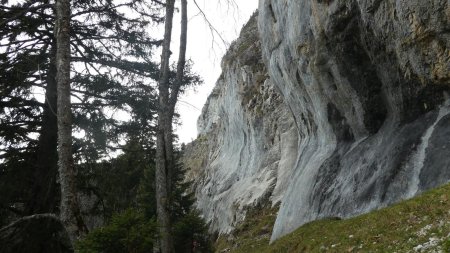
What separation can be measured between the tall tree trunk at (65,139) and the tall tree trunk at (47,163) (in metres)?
1.76

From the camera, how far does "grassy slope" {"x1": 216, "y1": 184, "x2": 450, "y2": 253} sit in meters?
7.57

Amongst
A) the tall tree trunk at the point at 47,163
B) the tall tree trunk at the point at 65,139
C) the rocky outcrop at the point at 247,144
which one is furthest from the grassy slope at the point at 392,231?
the rocky outcrop at the point at 247,144

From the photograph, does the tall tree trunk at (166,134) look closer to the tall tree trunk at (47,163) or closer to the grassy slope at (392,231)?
the tall tree trunk at (47,163)

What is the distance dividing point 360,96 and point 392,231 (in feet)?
25.9

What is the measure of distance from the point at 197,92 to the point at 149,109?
8.25 ft

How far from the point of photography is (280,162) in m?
28.7

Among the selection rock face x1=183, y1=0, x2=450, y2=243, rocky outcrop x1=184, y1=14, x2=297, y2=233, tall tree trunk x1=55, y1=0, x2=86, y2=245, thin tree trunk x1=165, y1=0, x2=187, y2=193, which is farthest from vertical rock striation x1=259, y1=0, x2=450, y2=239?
tall tree trunk x1=55, y1=0, x2=86, y2=245

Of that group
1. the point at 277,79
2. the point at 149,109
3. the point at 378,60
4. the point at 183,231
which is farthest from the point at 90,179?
the point at 277,79

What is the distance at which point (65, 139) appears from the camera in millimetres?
9633

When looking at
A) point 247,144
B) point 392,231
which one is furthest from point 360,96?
point 247,144

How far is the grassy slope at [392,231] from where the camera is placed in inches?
298

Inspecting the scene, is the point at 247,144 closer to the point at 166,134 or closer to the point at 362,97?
the point at 362,97

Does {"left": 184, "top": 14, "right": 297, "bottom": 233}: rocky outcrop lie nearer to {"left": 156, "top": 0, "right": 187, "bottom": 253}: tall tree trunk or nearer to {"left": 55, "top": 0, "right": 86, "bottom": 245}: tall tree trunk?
{"left": 156, "top": 0, "right": 187, "bottom": 253}: tall tree trunk

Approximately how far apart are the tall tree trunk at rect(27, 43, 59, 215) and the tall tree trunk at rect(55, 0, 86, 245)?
176cm
